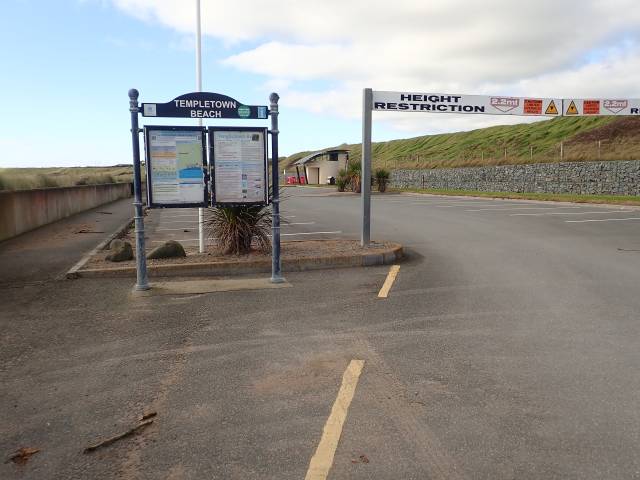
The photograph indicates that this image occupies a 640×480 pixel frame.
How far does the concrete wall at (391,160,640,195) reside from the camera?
1196 inches

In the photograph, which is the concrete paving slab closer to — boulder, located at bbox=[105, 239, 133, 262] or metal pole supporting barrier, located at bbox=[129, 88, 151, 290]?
metal pole supporting barrier, located at bbox=[129, 88, 151, 290]

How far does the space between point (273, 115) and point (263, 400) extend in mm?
4831

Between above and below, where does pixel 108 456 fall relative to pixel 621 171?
below

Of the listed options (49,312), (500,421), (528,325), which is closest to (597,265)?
(528,325)

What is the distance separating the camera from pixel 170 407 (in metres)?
3.72

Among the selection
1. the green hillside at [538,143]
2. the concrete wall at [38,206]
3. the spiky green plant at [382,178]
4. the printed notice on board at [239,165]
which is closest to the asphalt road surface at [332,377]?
the printed notice on board at [239,165]

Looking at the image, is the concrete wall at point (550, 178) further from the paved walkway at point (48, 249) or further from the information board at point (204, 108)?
the information board at point (204, 108)

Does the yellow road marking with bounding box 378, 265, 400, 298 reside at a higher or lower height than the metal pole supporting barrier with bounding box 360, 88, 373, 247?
lower

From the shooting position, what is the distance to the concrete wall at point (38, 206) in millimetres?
12891

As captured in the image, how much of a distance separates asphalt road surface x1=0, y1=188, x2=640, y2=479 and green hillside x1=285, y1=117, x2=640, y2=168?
96.3ft

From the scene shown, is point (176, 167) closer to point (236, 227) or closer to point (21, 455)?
point (236, 227)

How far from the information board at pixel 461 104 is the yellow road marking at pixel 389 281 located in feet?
10.8

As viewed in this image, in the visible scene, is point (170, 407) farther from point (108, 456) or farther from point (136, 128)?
point (136, 128)

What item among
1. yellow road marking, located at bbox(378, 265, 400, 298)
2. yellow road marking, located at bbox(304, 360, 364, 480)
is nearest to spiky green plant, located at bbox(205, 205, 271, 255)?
yellow road marking, located at bbox(378, 265, 400, 298)
